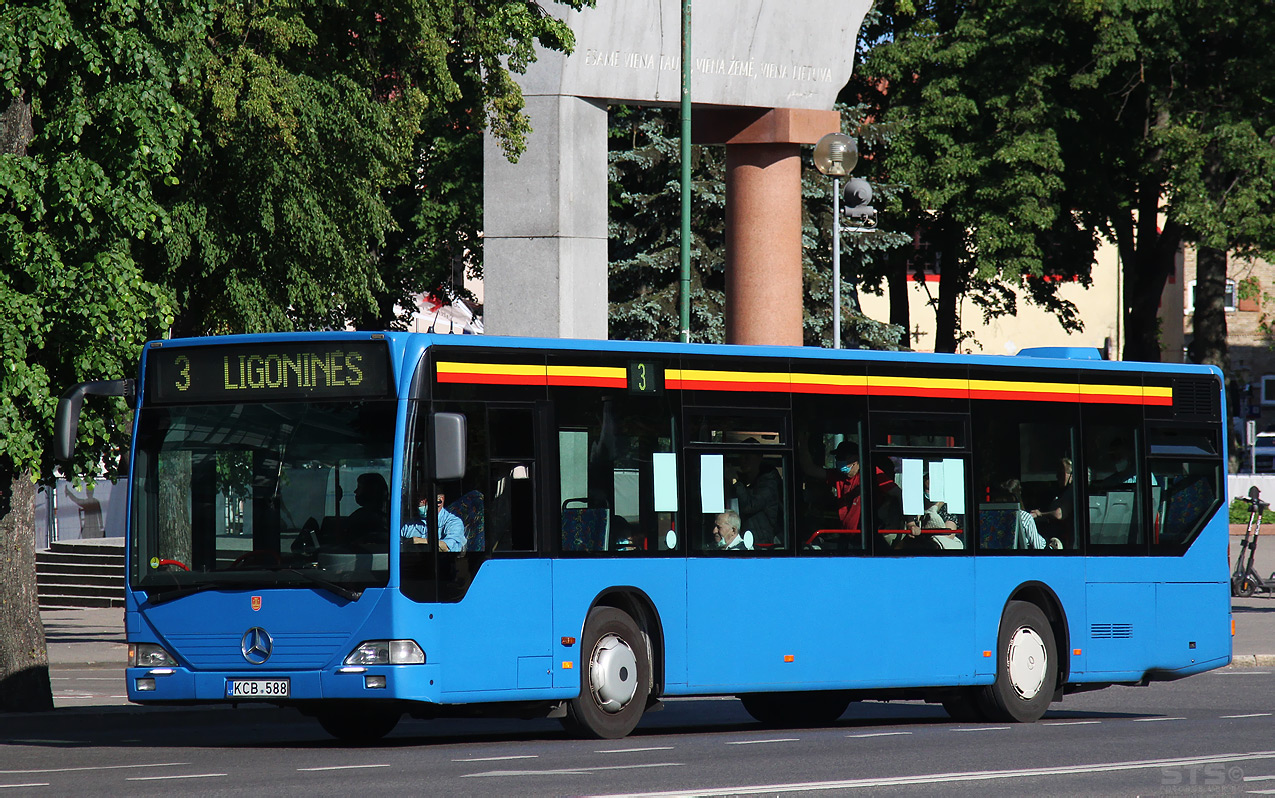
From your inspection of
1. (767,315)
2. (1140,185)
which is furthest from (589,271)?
(1140,185)

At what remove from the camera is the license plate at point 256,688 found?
1241 centimetres

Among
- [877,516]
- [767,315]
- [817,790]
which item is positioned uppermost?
[767,315]

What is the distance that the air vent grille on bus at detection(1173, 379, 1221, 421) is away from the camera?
17.4m

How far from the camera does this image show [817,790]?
10.3 meters

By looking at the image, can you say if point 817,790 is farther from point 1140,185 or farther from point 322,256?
point 1140,185

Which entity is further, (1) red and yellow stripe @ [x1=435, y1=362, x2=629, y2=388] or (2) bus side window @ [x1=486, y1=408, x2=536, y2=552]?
(2) bus side window @ [x1=486, y1=408, x2=536, y2=552]

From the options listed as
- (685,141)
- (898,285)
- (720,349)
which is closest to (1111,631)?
(720,349)

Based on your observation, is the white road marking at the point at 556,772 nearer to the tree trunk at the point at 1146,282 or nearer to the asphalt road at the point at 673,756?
the asphalt road at the point at 673,756

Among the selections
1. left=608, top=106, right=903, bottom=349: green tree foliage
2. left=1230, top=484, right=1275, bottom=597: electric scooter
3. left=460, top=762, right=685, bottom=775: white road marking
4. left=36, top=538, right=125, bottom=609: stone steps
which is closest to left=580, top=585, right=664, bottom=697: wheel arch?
left=460, top=762, right=685, bottom=775: white road marking

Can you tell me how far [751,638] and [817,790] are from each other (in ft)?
13.2

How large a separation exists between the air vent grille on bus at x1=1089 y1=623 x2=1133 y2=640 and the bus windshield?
22.1 feet

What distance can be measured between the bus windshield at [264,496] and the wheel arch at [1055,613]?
6.04m

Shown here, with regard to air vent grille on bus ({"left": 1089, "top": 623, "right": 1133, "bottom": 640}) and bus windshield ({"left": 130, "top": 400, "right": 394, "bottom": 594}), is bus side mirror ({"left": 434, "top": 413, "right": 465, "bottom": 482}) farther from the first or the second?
air vent grille on bus ({"left": 1089, "top": 623, "right": 1133, "bottom": 640})

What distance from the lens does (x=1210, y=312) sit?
153ft
